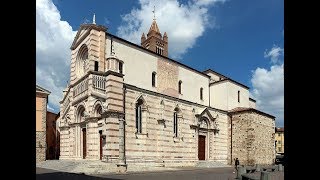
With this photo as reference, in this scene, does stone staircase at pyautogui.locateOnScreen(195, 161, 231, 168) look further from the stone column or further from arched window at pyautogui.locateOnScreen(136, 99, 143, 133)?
the stone column

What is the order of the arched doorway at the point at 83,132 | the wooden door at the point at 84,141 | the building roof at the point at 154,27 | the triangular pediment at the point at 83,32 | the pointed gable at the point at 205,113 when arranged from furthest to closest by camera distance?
the building roof at the point at 154,27
the pointed gable at the point at 205,113
the arched doorway at the point at 83,132
the wooden door at the point at 84,141
the triangular pediment at the point at 83,32

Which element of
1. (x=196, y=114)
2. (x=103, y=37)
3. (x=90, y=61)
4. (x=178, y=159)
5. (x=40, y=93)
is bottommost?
(x=178, y=159)

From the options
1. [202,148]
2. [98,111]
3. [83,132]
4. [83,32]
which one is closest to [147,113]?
[98,111]

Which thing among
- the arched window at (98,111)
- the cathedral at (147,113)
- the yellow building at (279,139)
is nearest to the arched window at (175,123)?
the cathedral at (147,113)

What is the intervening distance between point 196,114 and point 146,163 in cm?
832

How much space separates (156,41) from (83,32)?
21.3 metres

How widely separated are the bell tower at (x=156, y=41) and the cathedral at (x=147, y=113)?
11.5m

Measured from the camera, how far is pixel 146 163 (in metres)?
24.3

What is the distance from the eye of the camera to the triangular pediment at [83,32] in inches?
955

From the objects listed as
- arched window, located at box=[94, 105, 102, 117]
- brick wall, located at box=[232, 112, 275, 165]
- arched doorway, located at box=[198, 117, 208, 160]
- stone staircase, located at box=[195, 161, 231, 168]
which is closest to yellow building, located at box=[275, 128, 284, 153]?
brick wall, located at box=[232, 112, 275, 165]

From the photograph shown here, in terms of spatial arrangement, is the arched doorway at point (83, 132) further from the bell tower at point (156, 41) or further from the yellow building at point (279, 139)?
the yellow building at point (279, 139)

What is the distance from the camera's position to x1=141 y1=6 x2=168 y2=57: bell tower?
4638 centimetres
